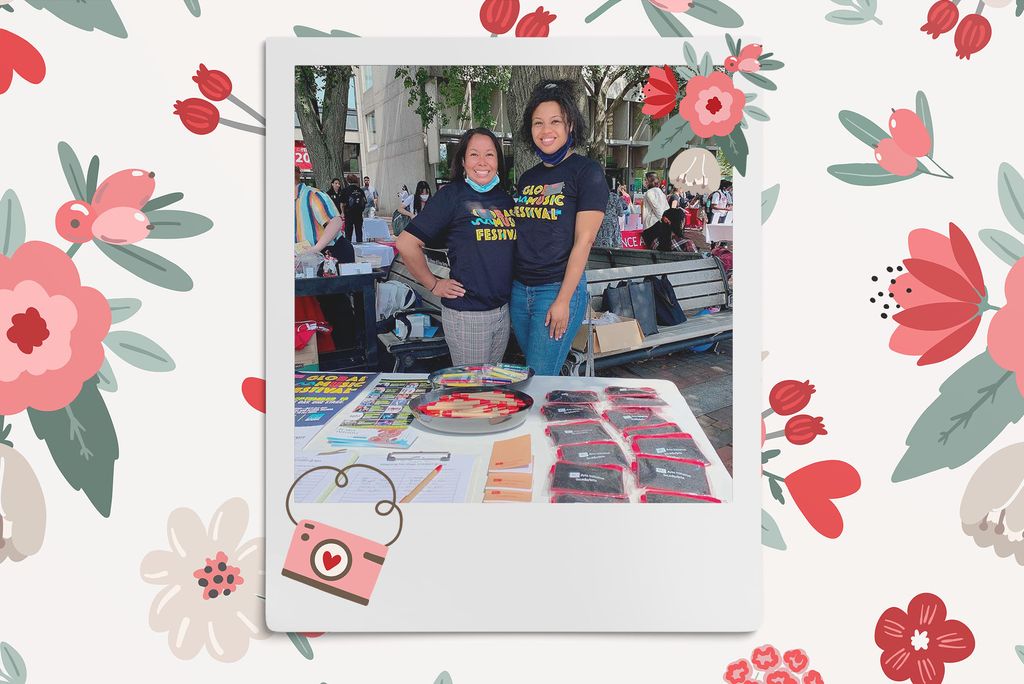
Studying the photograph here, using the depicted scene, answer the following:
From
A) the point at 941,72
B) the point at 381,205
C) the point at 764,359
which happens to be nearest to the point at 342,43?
the point at 381,205

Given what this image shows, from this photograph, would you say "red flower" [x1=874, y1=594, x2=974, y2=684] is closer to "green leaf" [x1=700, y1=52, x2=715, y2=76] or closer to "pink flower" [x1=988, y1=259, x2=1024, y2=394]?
"pink flower" [x1=988, y1=259, x2=1024, y2=394]

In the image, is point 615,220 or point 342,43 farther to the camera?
point 615,220

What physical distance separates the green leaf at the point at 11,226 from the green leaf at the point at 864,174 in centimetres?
139

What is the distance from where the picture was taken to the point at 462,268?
1239 mm

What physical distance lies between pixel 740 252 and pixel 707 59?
327mm

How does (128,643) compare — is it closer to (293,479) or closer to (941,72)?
(293,479)

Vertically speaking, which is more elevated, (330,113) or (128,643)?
(330,113)

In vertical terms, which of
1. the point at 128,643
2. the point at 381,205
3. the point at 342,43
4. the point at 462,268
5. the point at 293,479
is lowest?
the point at 128,643

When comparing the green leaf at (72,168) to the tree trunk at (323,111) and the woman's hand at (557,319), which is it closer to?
the tree trunk at (323,111)

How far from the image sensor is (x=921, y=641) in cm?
121

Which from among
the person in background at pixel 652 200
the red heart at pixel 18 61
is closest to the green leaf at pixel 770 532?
the person in background at pixel 652 200

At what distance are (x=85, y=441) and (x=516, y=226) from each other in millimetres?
843

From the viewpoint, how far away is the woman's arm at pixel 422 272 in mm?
1221

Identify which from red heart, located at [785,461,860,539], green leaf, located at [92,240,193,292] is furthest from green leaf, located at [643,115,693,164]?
green leaf, located at [92,240,193,292]
